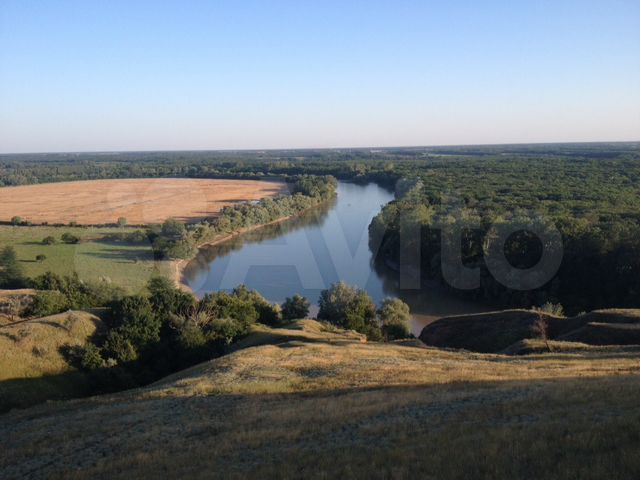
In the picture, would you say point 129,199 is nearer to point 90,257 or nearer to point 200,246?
point 200,246

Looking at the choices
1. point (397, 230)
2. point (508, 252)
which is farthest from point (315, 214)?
point (508, 252)

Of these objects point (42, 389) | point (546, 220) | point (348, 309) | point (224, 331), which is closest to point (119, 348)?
point (42, 389)

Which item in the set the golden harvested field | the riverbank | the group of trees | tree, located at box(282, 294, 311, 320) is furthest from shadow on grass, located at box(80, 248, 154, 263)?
the group of trees

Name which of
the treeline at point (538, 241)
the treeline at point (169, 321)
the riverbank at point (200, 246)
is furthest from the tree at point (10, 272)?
the treeline at point (538, 241)

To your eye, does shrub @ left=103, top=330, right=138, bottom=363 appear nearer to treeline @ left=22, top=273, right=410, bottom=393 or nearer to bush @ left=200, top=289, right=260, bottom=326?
treeline @ left=22, top=273, right=410, bottom=393

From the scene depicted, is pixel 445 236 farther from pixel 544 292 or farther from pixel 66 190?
pixel 66 190

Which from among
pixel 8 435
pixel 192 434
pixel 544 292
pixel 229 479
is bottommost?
pixel 544 292
